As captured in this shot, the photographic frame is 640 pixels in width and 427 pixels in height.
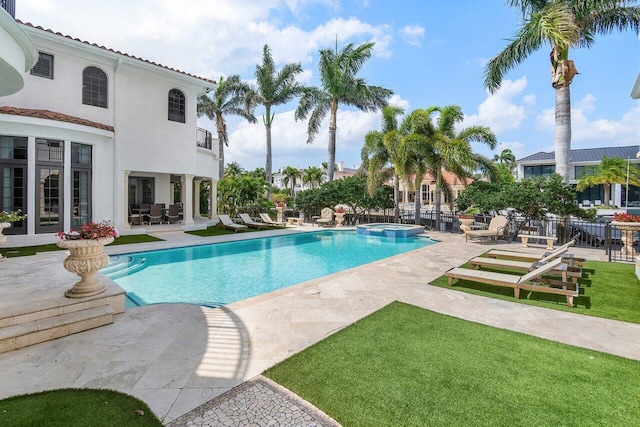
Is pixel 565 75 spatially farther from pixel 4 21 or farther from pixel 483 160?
pixel 4 21

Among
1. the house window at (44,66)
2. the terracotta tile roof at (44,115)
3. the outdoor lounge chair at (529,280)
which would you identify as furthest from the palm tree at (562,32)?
the house window at (44,66)

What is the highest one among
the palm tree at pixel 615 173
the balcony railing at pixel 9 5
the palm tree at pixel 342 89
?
the palm tree at pixel 342 89

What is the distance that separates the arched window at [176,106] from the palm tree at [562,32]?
17013 millimetres

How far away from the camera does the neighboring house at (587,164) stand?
41.7m

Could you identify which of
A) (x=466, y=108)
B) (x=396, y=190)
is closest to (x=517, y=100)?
(x=466, y=108)

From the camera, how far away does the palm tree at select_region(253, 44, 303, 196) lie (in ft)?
92.1

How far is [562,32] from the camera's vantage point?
12484 millimetres

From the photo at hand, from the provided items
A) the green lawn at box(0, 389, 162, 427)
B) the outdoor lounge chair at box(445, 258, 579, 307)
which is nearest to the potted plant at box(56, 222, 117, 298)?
the green lawn at box(0, 389, 162, 427)

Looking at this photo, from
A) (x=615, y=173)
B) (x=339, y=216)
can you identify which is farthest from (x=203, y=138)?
(x=615, y=173)

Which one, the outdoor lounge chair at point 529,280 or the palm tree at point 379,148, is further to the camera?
the palm tree at point 379,148

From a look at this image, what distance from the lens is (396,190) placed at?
22.1 meters

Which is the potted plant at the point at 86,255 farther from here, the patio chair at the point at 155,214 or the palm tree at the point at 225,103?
the palm tree at the point at 225,103

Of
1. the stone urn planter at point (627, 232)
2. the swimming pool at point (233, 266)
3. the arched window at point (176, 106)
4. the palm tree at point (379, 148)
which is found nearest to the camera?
the swimming pool at point (233, 266)

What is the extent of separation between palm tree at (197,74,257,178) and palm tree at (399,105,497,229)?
16.6 meters
